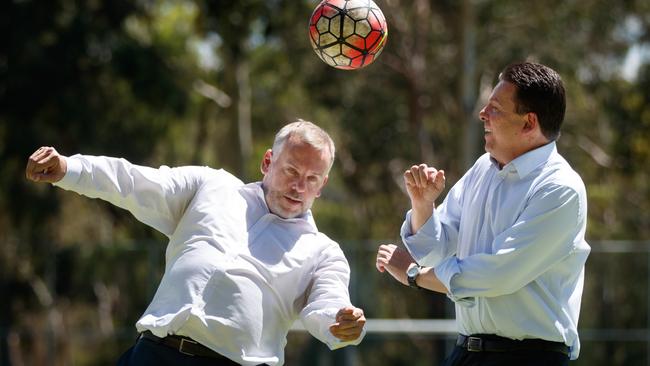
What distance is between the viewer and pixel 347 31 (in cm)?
640

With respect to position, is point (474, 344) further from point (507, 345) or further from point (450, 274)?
point (450, 274)

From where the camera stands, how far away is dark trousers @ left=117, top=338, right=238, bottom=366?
4.95 meters

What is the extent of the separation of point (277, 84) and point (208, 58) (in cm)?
191

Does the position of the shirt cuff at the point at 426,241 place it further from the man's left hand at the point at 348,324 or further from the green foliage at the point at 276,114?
the green foliage at the point at 276,114

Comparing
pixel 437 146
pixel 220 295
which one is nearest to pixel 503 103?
pixel 220 295

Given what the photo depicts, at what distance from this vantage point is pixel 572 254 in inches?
191

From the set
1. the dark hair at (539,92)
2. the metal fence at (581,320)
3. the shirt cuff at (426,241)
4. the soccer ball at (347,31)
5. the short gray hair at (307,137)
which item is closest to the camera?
the dark hair at (539,92)

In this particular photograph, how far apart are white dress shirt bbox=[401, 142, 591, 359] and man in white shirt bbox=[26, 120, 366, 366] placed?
502mm

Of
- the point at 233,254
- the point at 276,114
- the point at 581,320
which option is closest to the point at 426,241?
the point at 233,254

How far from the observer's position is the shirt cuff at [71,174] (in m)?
4.88

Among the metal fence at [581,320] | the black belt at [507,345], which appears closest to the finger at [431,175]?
the black belt at [507,345]

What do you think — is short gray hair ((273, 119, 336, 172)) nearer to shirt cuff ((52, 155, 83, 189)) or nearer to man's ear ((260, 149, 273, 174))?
man's ear ((260, 149, 273, 174))

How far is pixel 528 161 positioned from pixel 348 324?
101 cm

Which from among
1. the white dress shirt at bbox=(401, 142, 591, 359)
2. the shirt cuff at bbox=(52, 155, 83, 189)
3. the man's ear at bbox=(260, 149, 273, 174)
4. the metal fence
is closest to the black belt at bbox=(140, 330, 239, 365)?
the shirt cuff at bbox=(52, 155, 83, 189)
